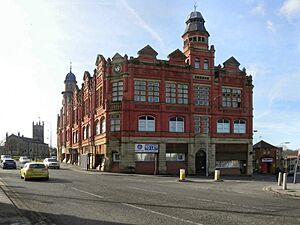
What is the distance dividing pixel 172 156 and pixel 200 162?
427cm

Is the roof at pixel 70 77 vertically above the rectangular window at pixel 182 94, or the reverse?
the roof at pixel 70 77

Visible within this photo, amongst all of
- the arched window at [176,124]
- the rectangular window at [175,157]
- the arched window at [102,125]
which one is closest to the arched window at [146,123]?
the arched window at [176,124]

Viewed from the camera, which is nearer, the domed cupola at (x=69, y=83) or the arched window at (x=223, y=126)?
the arched window at (x=223, y=126)

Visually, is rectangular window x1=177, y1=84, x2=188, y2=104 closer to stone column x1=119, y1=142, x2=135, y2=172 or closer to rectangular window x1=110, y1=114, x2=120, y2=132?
rectangular window x1=110, y1=114, x2=120, y2=132

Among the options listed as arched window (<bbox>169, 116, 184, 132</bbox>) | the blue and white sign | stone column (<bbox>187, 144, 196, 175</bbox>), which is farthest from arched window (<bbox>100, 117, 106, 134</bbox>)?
stone column (<bbox>187, 144, 196, 175</bbox>)

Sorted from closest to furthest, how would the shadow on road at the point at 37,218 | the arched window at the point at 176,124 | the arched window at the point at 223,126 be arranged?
the shadow on road at the point at 37,218
the arched window at the point at 176,124
the arched window at the point at 223,126

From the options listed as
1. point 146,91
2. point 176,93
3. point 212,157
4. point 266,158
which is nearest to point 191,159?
point 212,157

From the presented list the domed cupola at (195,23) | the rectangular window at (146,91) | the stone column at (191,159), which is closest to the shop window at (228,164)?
the stone column at (191,159)

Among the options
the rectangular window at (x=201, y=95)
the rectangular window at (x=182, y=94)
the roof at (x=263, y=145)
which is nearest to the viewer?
the rectangular window at (x=182, y=94)

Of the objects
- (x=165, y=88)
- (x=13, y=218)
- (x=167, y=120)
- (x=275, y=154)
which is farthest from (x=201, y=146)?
(x=13, y=218)

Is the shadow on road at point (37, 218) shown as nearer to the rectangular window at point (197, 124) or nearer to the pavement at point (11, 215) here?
the pavement at point (11, 215)

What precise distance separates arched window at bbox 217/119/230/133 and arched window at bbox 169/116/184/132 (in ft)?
19.4

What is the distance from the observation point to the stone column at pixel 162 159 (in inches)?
1989

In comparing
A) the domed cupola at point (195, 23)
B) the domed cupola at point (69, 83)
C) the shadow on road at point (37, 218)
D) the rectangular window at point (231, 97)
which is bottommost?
the shadow on road at point (37, 218)
